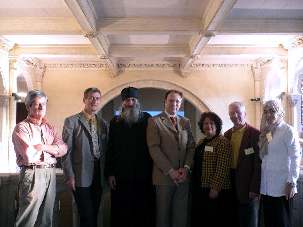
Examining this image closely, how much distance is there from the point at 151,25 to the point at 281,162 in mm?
3810

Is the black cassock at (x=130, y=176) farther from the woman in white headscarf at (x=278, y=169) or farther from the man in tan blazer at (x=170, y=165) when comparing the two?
the woman in white headscarf at (x=278, y=169)

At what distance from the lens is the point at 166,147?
11.0ft

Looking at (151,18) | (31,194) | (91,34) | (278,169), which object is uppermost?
(151,18)

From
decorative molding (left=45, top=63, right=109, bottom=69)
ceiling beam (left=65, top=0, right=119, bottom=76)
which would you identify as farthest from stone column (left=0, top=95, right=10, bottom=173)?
decorative molding (left=45, top=63, right=109, bottom=69)

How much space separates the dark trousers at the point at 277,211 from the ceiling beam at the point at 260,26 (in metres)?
3.71

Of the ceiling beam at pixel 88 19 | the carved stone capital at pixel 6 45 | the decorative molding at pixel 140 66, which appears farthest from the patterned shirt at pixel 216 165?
the decorative molding at pixel 140 66

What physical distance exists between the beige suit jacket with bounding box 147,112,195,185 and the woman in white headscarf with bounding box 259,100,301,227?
63cm

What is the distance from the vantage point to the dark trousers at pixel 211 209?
3262 millimetres

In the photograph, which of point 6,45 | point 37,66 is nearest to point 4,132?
point 6,45

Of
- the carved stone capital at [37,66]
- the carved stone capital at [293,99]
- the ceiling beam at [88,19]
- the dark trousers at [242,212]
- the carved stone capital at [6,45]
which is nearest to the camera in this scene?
the dark trousers at [242,212]

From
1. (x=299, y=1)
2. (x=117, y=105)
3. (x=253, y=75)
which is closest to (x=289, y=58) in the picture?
(x=253, y=75)

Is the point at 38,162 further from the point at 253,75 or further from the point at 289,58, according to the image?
the point at 253,75

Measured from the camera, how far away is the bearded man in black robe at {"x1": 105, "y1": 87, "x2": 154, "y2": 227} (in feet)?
11.1

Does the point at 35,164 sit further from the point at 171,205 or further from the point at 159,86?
the point at 159,86
